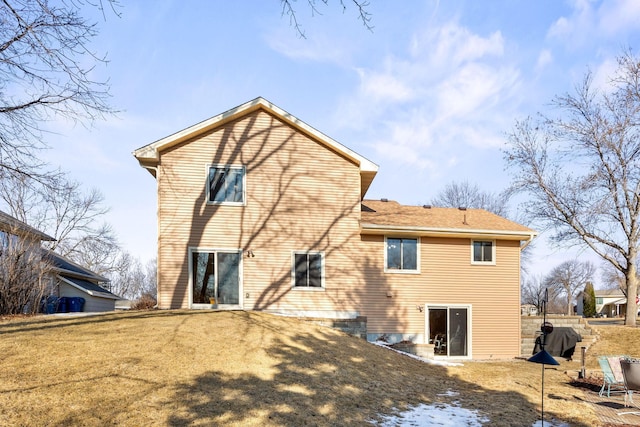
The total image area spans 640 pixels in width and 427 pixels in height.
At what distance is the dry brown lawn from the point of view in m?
6.31

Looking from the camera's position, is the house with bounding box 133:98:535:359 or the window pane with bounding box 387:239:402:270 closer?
the house with bounding box 133:98:535:359

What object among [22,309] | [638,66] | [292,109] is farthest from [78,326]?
[638,66]

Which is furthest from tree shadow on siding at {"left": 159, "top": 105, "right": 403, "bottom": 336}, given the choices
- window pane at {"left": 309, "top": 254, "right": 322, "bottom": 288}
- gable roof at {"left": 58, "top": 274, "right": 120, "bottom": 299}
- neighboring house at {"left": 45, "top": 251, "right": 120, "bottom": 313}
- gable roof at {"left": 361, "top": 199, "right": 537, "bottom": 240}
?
gable roof at {"left": 58, "top": 274, "right": 120, "bottom": 299}

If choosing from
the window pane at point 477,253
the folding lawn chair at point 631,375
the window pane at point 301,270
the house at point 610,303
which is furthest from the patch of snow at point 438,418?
the house at point 610,303

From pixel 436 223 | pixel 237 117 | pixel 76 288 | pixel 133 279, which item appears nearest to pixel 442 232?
pixel 436 223

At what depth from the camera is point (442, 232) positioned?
15.9m

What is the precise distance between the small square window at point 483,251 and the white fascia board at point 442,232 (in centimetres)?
35

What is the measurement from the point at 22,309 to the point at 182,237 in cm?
585

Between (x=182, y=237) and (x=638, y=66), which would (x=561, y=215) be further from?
(x=182, y=237)

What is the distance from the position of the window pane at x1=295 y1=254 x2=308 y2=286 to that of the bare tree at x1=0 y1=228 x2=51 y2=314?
869 centimetres

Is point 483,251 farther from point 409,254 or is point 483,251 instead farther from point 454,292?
point 409,254

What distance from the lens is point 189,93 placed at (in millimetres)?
12227

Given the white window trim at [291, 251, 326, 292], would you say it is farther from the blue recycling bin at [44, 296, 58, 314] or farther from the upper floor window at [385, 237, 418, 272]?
the blue recycling bin at [44, 296, 58, 314]

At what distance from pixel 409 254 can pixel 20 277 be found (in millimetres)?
13524
